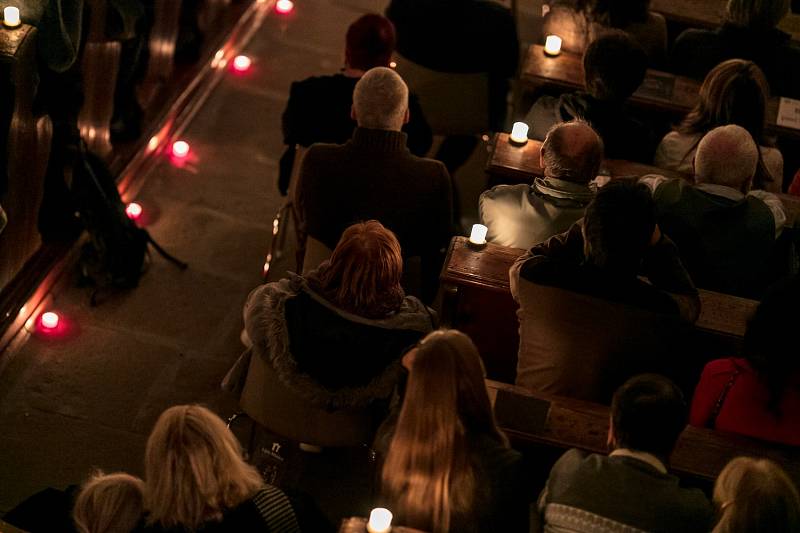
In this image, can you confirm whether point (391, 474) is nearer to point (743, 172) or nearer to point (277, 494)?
point (277, 494)

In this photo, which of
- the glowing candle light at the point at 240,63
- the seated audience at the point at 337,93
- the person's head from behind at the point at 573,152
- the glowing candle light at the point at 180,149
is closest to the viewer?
the person's head from behind at the point at 573,152

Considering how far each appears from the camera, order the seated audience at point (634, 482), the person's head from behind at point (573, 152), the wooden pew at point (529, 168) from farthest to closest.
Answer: the wooden pew at point (529, 168) < the person's head from behind at point (573, 152) < the seated audience at point (634, 482)

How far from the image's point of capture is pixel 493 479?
3.14m

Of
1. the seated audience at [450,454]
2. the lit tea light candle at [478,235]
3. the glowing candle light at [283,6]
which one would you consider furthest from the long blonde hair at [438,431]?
the glowing candle light at [283,6]

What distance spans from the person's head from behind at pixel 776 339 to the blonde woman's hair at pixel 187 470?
61.8 inches

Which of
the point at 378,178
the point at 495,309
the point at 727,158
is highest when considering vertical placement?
the point at 727,158

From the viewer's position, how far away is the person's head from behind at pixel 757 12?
5.16 m

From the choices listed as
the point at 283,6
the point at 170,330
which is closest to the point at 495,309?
the point at 170,330

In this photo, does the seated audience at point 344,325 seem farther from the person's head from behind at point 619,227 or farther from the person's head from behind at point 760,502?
the person's head from behind at point 760,502

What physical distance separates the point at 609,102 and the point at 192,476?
247 cm

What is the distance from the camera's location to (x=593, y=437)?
3.37 metres

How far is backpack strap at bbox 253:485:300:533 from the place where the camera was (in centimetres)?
311

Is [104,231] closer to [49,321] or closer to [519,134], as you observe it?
[49,321]

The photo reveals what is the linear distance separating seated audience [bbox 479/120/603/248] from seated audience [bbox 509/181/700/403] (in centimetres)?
45
